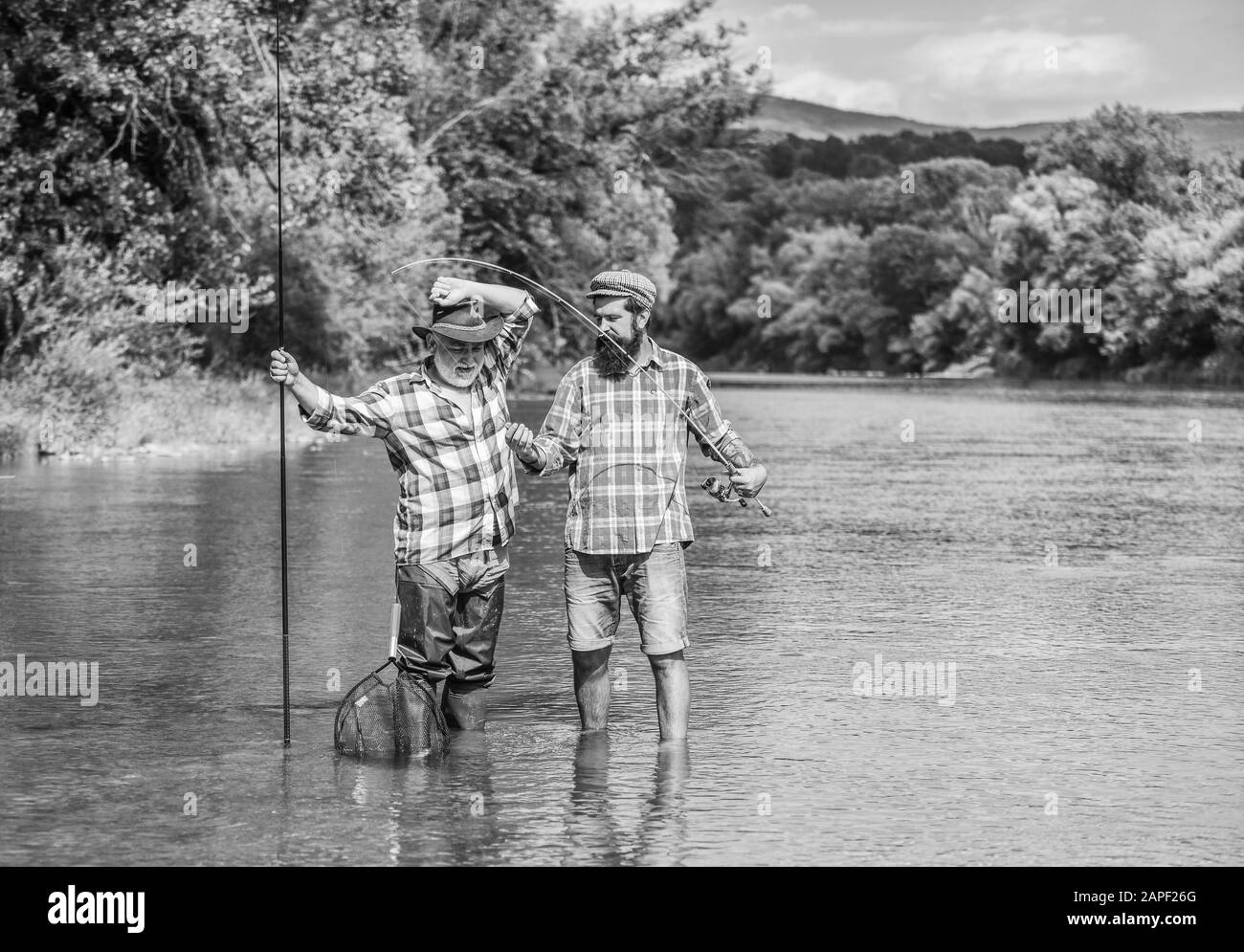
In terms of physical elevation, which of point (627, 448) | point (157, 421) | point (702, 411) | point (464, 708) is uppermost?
point (702, 411)

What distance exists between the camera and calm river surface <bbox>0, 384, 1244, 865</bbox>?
6.75m

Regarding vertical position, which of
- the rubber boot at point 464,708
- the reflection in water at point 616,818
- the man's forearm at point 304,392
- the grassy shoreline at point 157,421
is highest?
the man's forearm at point 304,392

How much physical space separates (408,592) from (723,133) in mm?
49448

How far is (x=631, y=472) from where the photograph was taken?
319 inches

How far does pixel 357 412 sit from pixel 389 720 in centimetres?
115

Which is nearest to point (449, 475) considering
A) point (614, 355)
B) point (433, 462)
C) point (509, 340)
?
point (433, 462)

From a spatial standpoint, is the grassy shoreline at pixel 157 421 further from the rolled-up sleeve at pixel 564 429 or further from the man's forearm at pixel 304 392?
the rolled-up sleeve at pixel 564 429

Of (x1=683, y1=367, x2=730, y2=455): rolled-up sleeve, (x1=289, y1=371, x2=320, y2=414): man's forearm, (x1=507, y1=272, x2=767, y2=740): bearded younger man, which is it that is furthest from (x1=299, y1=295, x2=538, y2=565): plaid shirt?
(x1=683, y1=367, x2=730, y2=455): rolled-up sleeve

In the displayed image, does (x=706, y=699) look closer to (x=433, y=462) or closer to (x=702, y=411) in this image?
(x=702, y=411)

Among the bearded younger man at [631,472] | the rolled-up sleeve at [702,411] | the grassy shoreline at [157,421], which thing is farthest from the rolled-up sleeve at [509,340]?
the grassy shoreline at [157,421]

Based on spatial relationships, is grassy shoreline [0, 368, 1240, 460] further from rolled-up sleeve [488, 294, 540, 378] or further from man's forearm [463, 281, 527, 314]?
man's forearm [463, 281, 527, 314]

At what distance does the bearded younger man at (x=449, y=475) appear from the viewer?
816 centimetres

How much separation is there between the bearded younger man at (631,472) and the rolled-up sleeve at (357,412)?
0.51 meters

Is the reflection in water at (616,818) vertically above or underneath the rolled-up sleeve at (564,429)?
underneath
